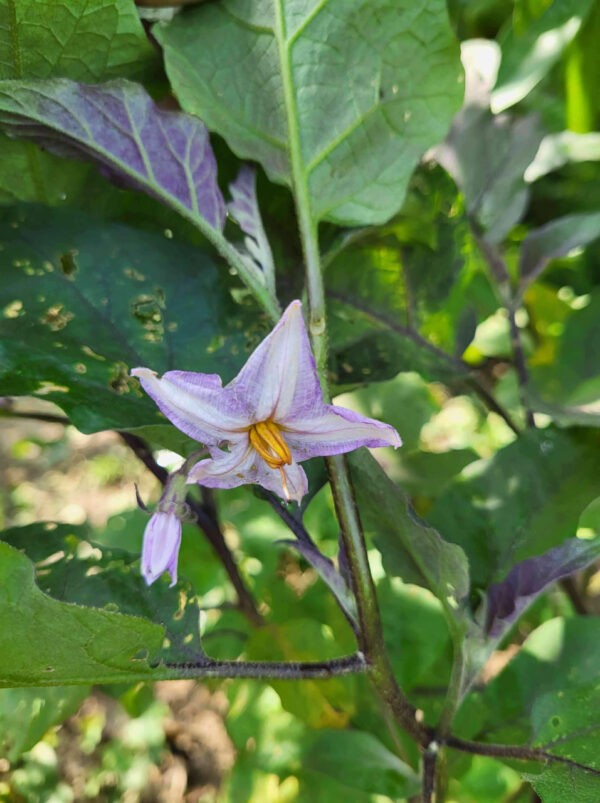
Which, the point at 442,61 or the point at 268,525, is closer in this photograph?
the point at 442,61

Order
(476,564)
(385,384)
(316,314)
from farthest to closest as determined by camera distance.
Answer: (385,384) → (476,564) → (316,314)

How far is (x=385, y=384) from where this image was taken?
112cm

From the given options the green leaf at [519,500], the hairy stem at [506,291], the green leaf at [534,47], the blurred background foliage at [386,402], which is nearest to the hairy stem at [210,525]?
the blurred background foliage at [386,402]

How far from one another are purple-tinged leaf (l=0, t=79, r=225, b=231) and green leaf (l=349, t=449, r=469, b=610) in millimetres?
228

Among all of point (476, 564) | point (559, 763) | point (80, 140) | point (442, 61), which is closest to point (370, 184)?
point (442, 61)

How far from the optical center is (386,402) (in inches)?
42.6

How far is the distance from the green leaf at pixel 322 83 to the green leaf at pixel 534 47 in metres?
0.36

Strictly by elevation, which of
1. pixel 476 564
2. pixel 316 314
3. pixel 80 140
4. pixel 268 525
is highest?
pixel 80 140

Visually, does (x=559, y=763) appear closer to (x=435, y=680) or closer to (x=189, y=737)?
(x=435, y=680)

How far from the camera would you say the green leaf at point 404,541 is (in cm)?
53

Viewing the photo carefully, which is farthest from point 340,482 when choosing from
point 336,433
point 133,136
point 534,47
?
point 534,47

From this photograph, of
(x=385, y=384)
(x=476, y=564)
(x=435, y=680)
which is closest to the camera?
(x=476, y=564)

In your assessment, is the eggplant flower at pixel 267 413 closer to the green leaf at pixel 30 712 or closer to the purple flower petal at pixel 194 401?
the purple flower petal at pixel 194 401

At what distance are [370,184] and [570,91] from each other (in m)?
0.55
